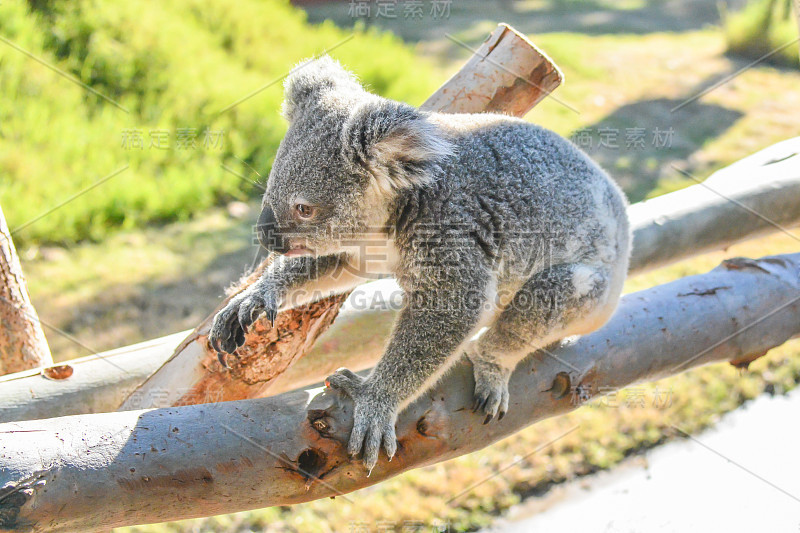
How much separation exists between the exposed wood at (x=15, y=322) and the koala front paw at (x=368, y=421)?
5.22ft

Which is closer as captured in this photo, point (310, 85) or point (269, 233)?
point (269, 233)

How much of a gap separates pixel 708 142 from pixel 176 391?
6860 mm

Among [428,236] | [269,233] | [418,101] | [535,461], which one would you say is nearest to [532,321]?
[428,236]

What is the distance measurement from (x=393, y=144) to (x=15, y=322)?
1901 millimetres

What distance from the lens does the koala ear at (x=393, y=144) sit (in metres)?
1.95

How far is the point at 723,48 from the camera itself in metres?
10.0

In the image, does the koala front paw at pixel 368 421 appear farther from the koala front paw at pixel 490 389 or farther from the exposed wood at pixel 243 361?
the exposed wood at pixel 243 361

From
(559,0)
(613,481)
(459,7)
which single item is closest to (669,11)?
(559,0)

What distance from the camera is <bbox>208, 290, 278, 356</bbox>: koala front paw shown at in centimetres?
224

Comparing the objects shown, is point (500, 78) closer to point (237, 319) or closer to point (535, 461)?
point (237, 319)

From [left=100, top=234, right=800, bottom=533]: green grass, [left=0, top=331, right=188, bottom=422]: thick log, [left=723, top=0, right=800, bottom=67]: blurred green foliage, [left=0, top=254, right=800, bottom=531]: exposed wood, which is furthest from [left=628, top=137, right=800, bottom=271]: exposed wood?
[left=723, top=0, right=800, bottom=67]: blurred green foliage

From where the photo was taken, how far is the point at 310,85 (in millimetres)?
2344

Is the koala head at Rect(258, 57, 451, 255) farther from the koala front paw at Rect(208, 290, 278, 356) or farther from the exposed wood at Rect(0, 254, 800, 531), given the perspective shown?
the exposed wood at Rect(0, 254, 800, 531)

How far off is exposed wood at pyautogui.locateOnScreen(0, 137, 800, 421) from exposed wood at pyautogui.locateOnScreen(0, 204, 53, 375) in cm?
44
